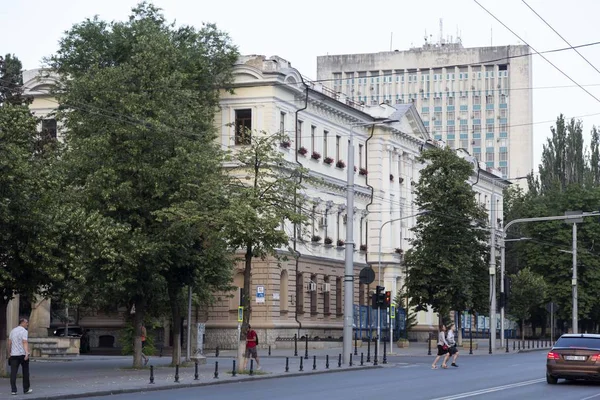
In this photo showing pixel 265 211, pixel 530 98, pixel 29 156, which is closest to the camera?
pixel 29 156

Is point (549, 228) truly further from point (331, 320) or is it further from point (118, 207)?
point (118, 207)

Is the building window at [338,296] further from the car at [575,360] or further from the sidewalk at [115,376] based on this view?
the car at [575,360]

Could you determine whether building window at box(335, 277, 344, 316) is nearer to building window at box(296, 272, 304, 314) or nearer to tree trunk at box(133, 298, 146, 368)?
building window at box(296, 272, 304, 314)

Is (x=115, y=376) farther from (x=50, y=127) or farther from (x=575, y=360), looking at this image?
(x=50, y=127)

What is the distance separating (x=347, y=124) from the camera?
71.8 meters

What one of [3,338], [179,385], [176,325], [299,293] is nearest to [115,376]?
[3,338]

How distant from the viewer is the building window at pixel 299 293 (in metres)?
64.9

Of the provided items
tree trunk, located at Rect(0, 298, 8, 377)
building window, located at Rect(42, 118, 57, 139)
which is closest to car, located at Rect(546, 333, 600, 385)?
tree trunk, located at Rect(0, 298, 8, 377)

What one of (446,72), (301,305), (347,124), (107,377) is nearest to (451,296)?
(301,305)

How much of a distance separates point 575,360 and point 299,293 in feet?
113

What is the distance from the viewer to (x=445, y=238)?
64.1 metres

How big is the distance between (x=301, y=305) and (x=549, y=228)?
1251 inches

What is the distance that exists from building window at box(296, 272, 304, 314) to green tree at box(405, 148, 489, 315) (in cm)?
588

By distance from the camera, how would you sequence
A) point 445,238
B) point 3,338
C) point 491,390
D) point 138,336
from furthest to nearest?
point 445,238 < point 138,336 < point 3,338 < point 491,390
